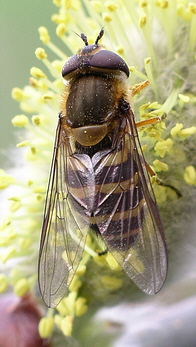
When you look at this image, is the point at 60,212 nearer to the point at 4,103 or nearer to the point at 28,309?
the point at 28,309

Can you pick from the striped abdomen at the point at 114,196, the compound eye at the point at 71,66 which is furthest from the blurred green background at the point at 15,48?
the striped abdomen at the point at 114,196

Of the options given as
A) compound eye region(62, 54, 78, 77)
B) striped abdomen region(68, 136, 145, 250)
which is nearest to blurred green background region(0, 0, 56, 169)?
compound eye region(62, 54, 78, 77)

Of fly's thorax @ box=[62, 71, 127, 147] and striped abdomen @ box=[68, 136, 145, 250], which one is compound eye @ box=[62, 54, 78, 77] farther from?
striped abdomen @ box=[68, 136, 145, 250]

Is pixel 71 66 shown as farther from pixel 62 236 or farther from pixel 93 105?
pixel 62 236

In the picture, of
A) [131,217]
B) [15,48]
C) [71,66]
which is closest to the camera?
[131,217]

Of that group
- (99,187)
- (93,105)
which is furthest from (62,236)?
(93,105)

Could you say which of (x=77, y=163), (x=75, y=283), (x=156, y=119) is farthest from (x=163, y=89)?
(x=75, y=283)

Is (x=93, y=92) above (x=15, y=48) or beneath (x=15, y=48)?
beneath
